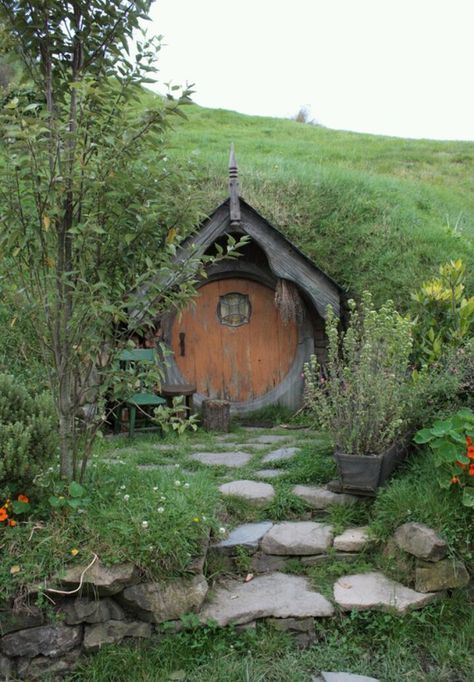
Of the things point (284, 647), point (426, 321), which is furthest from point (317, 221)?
point (284, 647)

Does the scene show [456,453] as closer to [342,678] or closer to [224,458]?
[342,678]

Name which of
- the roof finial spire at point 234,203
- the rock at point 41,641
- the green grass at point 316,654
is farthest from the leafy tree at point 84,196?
the roof finial spire at point 234,203

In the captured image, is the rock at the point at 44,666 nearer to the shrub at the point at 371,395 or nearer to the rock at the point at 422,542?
the rock at the point at 422,542

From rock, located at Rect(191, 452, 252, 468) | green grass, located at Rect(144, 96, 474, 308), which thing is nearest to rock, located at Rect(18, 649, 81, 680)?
rock, located at Rect(191, 452, 252, 468)

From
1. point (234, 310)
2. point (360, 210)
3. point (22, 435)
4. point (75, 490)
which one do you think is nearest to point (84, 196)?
point (22, 435)

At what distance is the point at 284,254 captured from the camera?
7.18 metres

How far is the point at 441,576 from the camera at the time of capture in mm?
3826

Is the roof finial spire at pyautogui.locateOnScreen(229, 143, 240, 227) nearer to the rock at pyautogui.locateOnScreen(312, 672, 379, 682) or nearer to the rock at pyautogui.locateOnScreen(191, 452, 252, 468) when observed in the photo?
the rock at pyautogui.locateOnScreen(191, 452, 252, 468)

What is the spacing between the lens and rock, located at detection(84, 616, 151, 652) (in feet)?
11.4

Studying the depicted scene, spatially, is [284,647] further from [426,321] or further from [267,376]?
[267,376]

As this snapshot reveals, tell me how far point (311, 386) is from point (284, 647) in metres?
1.86

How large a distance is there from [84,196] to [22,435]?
1.40m

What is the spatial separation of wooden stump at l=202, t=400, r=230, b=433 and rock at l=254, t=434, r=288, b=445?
0.60m

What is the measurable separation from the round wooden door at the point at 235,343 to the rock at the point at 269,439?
4.24 feet
